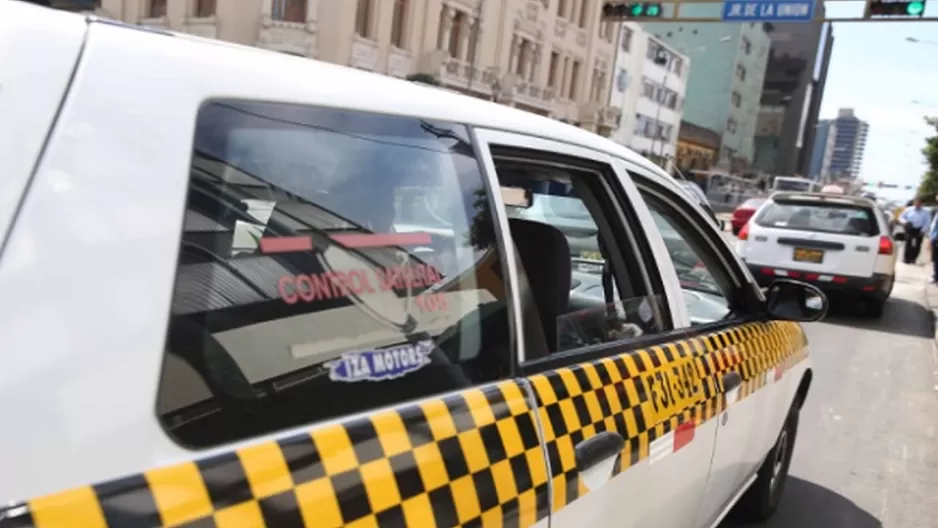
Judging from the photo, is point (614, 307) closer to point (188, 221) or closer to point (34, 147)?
point (188, 221)

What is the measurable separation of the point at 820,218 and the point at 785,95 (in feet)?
389

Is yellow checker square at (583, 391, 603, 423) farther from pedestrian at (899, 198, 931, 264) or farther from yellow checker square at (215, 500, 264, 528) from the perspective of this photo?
pedestrian at (899, 198, 931, 264)

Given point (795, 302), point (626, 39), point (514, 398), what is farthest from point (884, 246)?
point (626, 39)

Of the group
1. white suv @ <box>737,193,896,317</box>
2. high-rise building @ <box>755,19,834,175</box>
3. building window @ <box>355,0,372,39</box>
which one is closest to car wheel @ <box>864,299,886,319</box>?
white suv @ <box>737,193,896,317</box>

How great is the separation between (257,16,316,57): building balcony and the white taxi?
2508 cm

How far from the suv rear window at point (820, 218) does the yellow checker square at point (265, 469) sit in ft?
32.1

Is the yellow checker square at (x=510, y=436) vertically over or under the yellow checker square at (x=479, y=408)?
under

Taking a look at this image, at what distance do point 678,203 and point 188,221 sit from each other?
1942 millimetres

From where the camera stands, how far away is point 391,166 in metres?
1.52

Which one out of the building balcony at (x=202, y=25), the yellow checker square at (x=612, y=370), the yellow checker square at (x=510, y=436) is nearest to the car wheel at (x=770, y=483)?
the yellow checker square at (x=612, y=370)

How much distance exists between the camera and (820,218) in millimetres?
9945

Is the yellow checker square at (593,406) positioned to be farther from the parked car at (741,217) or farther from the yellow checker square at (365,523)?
the parked car at (741,217)

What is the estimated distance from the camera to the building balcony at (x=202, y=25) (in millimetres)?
25781

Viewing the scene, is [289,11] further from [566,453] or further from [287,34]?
[566,453]
